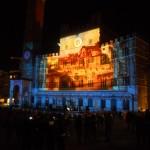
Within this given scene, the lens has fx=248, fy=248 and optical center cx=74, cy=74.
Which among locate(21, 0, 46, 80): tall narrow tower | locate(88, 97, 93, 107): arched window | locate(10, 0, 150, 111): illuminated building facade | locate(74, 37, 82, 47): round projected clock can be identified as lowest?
locate(88, 97, 93, 107): arched window

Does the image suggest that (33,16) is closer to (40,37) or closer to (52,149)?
(40,37)

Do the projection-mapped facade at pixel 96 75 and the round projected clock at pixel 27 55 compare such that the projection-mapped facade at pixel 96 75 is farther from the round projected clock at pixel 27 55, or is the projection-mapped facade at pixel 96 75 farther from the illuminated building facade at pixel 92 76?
the round projected clock at pixel 27 55

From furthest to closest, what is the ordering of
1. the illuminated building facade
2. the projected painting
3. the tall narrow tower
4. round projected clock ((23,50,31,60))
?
the tall narrow tower → round projected clock ((23,50,31,60)) → the projected painting → the illuminated building facade

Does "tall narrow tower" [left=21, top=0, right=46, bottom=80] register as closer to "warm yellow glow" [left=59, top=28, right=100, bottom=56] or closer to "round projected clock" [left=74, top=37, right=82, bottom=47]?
"warm yellow glow" [left=59, top=28, right=100, bottom=56]

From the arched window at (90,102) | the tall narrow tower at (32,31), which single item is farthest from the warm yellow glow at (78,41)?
the tall narrow tower at (32,31)

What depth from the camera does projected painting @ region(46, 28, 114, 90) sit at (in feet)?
174

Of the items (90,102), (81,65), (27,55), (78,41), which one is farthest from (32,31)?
(90,102)

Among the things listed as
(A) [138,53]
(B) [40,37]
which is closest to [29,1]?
(B) [40,37]

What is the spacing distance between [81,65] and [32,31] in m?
31.0

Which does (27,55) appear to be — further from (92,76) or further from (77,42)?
(92,76)

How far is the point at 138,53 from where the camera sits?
4934 centimetres

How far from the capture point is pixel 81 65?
192ft

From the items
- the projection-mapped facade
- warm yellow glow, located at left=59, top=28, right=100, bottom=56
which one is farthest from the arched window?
warm yellow glow, located at left=59, top=28, right=100, bottom=56

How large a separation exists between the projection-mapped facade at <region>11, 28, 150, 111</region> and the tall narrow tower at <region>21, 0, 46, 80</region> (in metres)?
12.6
